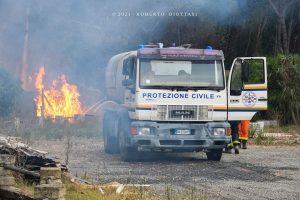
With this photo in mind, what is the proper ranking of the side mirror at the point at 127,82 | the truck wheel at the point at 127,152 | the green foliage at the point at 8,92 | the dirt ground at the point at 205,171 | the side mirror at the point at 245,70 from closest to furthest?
the dirt ground at the point at 205,171, the side mirror at the point at 127,82, the truck wheel at the point at 127,152, the side mirror at the point at 245,70, the green foliage at the point at 8,92

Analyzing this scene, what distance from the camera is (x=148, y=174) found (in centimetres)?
1217

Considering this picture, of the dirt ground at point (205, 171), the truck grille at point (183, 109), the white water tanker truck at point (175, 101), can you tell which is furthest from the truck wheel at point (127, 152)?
the truck grille at point (183, 109)

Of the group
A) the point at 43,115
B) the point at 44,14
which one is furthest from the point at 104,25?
the point at 43,115

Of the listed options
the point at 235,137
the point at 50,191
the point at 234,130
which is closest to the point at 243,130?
the point at 235,137

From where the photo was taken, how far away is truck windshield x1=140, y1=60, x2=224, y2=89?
13.7 metres

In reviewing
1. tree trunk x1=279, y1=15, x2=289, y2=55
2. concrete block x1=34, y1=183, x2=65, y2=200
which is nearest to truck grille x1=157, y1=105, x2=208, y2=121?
concrete block x1=34, y1=183, x2=65, y2=200

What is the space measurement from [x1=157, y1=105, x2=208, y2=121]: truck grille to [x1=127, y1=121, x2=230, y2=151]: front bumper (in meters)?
0.14

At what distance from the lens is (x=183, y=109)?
541 inches

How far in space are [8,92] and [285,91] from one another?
1015cm

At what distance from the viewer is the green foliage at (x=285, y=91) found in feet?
76.5

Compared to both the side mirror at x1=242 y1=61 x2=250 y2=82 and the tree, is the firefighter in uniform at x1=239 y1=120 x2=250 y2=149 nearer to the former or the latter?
the side mirror at x1=242 y1=61 x2=250 y2=82

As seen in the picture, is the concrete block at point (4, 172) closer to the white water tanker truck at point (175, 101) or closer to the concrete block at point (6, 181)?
the concrete block at point (6, 181)

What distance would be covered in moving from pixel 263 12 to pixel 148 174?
762 inches

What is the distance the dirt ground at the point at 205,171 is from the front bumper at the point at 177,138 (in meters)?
0.41
